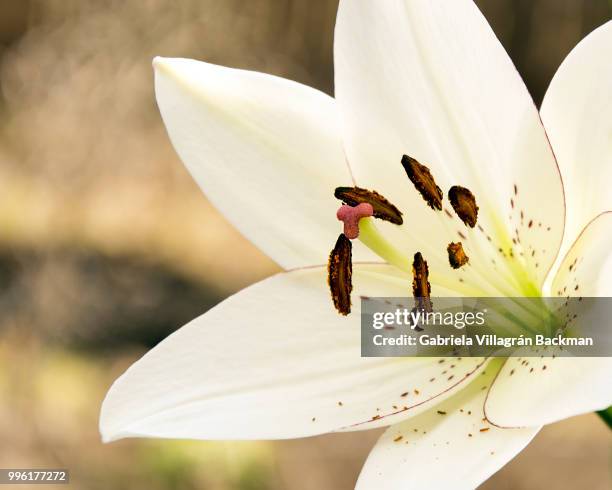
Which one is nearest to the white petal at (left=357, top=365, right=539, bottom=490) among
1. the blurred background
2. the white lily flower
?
the white lily flower

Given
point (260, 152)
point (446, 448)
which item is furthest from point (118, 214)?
point (446, 448)

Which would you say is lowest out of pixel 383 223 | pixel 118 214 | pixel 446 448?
pixel 446 448

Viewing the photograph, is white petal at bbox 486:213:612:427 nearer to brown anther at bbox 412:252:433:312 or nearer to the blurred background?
brown anther at bbox 412:252:433:312

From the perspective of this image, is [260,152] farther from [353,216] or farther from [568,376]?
[568,376]

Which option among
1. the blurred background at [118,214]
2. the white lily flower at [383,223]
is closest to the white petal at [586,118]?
the white lily flower at [383,223]

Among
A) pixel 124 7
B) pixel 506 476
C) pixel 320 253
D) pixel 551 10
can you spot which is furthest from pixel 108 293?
pixel 320 253

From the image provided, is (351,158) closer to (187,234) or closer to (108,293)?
(108,293)
